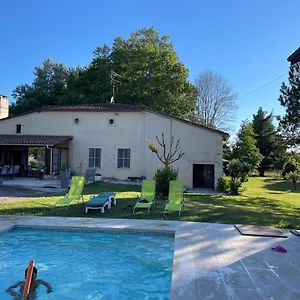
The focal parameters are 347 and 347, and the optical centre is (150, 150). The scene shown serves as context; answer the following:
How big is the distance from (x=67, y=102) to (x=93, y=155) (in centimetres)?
1684

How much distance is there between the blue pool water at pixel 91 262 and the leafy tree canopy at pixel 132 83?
3362cm

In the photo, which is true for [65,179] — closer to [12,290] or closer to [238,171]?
[238,171]

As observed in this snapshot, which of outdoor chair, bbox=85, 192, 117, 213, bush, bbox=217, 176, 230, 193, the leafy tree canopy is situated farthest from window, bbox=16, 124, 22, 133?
outdoor chair, bbox=85, 192, 117, 213

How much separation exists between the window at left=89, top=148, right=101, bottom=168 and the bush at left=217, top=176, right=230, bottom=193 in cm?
1004

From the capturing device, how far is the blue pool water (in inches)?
260

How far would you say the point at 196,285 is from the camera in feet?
17.9

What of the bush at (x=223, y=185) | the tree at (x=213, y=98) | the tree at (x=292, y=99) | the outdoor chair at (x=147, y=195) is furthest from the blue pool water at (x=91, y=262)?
the tree at (x=213, y=98)

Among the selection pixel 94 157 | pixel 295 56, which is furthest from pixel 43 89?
pixel 295 56

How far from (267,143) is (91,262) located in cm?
5281

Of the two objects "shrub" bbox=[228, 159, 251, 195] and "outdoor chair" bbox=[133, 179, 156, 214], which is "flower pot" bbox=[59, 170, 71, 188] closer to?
"outdoor chair" bbox=[133, 179, 156, 214]

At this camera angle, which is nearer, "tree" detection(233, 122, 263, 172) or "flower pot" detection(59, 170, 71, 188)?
"flower pot" detection(59, 170, 71, 188)

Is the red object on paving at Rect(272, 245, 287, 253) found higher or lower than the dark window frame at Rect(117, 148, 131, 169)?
lower

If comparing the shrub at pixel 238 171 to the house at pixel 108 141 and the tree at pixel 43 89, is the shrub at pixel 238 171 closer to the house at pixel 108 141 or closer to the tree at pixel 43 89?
the house at pixel 108 141

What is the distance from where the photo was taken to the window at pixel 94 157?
29344 mm
